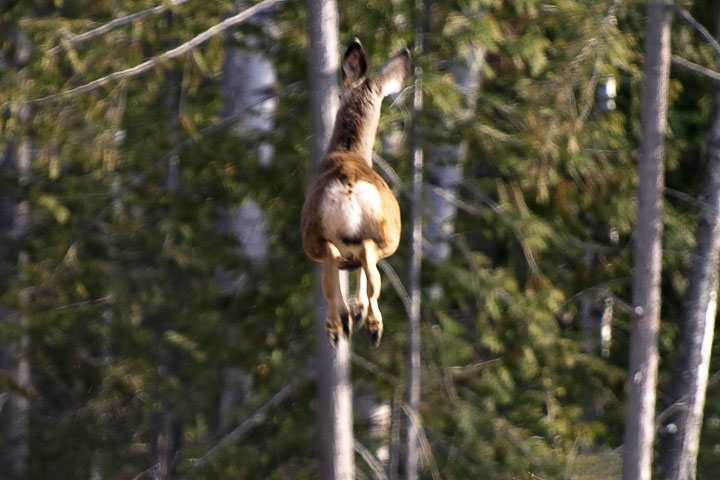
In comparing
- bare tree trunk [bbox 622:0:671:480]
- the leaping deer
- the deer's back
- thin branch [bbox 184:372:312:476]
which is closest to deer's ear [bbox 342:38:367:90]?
the leaping deer

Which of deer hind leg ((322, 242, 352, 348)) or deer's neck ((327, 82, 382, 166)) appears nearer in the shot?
deer hind leg ((322, 242, 352, 348))

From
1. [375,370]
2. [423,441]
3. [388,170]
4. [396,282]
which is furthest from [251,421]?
[388,170]

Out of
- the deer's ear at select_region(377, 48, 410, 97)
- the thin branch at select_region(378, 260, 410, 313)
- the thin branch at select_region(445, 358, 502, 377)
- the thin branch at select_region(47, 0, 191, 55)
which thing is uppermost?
the thin branch at select_region(47, 0, 191, 55)

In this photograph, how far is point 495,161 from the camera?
34.8 ft

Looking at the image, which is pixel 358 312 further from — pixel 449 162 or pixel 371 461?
pixel 449 162

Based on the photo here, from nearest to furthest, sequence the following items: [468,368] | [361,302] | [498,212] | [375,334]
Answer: [375,334], [361,302], [498,212], [468,368]

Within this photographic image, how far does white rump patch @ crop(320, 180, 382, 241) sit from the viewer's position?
4273mm

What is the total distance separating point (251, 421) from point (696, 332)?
4.16 m

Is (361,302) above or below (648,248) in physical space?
above

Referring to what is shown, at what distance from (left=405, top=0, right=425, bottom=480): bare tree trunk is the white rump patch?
6.01 meters

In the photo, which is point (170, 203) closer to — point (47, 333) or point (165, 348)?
point (47, 333)

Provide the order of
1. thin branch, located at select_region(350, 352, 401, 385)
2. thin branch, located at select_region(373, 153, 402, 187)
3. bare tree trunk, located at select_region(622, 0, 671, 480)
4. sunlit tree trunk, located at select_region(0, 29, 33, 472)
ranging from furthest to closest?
sunlit tree trunk, located at select_region(0, 29, 33, 472) → thin branch, located at select_region(350, 352, 401, 385) → bare tree trunk, located at select_region(622, 0, 671, 480) → thin branch, located at select_region(373, 153, 402, 187)

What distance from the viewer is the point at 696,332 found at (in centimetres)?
1202

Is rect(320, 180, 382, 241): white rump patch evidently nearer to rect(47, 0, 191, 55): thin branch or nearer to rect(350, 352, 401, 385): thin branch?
rect(47, 0, 191, 55): thin branch
